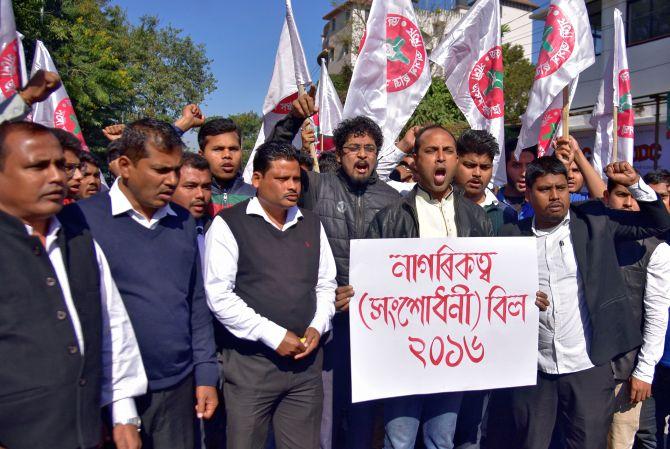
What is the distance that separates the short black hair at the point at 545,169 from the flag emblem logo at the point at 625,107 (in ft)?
8.51

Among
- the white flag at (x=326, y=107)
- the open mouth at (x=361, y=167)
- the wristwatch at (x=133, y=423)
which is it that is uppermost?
the white flag at (x=326, y=107)

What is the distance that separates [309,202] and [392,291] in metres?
0.88

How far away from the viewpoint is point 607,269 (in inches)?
116

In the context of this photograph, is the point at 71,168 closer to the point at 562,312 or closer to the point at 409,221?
the point at 409,221

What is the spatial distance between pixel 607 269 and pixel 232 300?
2076 mm

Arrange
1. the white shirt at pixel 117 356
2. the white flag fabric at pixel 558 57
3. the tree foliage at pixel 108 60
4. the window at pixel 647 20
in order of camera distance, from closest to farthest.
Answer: the white shirt at pixel 117 356 → the white flag fabric at pixel 558 57 → the tree foliage at pixel 108 60 → the window at pixel 647 20

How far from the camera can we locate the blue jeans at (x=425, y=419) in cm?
285

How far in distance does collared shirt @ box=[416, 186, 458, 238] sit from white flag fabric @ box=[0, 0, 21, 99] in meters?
2.40

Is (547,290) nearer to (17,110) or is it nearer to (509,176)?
(509,176)

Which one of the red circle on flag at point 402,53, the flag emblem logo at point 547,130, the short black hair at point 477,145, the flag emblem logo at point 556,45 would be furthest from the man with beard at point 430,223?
the flag emblem logo at point 556,45

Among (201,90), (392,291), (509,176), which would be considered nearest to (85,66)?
(509,176)

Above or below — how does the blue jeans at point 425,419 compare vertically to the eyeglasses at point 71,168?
below

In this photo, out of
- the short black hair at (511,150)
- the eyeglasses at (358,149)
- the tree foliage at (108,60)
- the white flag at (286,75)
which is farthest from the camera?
the tree foliage at (108,60)

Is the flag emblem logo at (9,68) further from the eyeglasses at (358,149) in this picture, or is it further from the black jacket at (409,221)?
the black jacket at (409,221)
